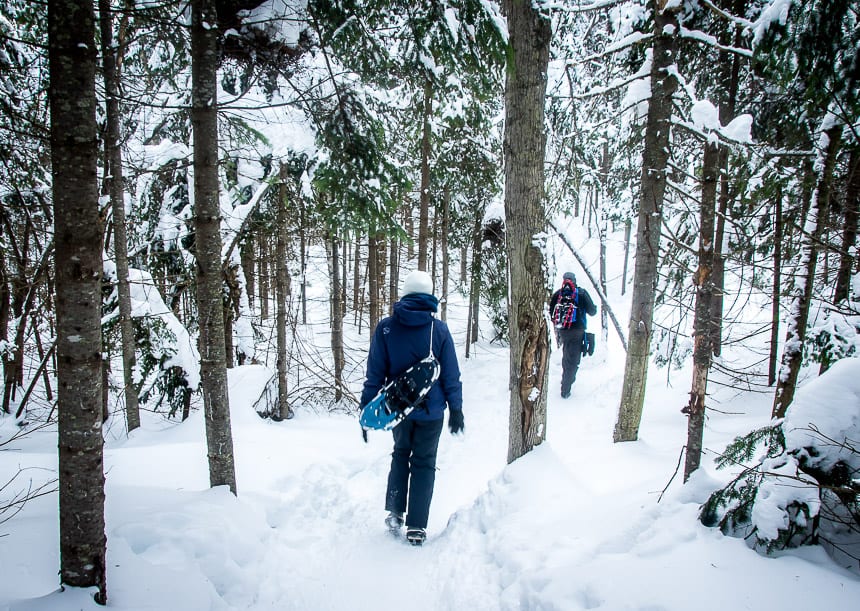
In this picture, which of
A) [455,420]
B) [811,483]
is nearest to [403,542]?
[455,420]

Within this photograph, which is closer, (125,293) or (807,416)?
(807,416)

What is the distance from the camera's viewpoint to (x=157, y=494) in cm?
352

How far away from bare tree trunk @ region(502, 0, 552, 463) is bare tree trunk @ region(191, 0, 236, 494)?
8.20 feet

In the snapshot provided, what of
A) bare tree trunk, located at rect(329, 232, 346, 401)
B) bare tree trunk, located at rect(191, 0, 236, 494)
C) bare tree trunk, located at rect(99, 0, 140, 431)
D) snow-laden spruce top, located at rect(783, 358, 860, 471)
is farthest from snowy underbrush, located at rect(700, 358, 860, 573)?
bare tree trunk, located at rect(329, 232, 346, 401)

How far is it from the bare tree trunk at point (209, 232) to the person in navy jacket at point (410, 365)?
1299 millimetres

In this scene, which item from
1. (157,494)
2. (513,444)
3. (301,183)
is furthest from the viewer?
(301,183)

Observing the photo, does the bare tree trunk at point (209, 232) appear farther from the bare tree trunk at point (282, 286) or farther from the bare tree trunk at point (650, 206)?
the bare tree trunk at point (650, 206)

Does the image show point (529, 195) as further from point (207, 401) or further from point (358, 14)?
point (207, 401)

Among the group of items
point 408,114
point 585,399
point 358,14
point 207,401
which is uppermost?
point 408,114

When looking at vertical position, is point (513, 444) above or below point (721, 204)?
below

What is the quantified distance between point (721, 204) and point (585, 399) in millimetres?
4384

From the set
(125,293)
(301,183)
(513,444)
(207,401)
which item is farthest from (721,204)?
(125,293)

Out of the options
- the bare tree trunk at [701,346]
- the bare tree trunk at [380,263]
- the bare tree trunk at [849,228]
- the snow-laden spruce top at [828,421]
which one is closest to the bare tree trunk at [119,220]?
the bare tree trunk at [380,263]

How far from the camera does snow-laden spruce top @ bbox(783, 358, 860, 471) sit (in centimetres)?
211
